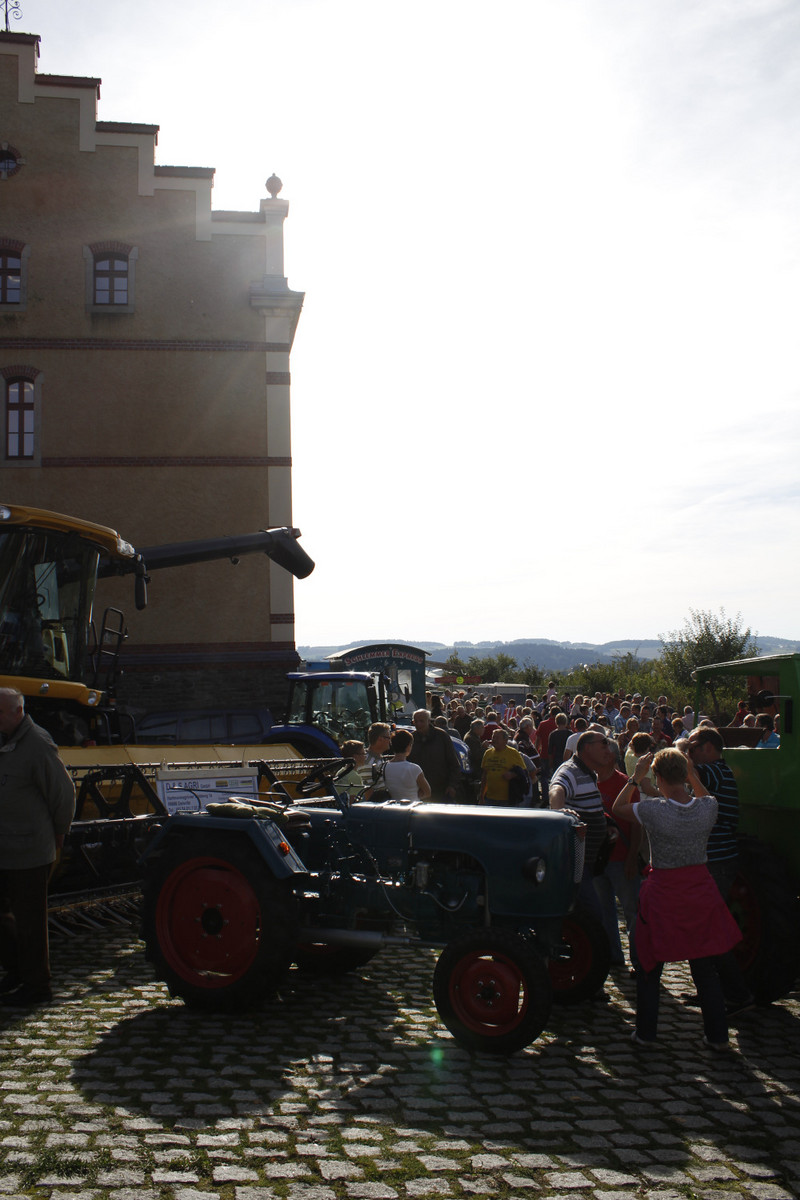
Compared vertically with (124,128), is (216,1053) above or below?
below

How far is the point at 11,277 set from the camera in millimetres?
21500

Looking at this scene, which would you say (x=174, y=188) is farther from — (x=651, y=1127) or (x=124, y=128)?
(x=651, y=1127)

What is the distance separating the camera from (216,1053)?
17.2 ft

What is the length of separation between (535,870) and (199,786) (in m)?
3.50

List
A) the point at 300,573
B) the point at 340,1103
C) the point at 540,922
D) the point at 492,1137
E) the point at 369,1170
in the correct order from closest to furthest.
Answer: the point at 369,1170 → the point at 492,1137 → the point at 340,1103 → the point at 540,922 → the point at 300,573

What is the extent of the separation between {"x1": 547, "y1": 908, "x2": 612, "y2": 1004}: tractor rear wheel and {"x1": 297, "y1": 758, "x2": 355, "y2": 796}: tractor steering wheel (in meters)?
1.77

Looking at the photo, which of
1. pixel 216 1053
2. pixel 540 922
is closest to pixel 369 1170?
pixel 216 1053

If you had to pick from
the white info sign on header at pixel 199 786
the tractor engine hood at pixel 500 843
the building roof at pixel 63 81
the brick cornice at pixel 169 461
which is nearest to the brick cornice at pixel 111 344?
the brick cornice at pixel 169 461

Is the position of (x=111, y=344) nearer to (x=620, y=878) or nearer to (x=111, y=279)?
(x=111, y=279)

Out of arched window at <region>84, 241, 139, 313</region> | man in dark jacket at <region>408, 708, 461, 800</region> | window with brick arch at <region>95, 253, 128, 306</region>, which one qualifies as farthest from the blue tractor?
window with brick arch at <region>95, 253, 128, 306</region>

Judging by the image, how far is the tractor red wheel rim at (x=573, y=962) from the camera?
6.37 m

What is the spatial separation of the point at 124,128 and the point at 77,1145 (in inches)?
862

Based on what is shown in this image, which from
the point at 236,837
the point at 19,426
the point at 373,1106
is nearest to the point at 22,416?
the point at 19,426

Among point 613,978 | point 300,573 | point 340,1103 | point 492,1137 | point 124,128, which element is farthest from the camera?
point 124,128
